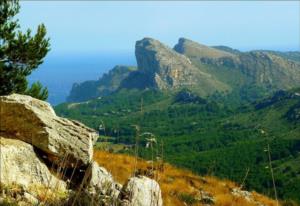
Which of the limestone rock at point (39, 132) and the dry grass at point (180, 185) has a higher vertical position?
the limestone rock at point (39, 132)

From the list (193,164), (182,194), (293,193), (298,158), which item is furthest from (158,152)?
(298,158)

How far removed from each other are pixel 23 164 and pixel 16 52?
8023mm

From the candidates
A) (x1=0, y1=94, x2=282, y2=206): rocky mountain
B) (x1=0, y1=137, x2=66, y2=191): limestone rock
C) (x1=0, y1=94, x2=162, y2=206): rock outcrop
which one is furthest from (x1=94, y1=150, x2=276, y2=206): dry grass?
(x1=0, y1=137, x2=66, y2=191): limestone rock

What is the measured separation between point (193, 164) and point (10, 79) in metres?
161

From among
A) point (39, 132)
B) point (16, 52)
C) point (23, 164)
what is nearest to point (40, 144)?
point (39, 132)

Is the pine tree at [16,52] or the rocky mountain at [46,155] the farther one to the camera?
the pine tree at [16,52]

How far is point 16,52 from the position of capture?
20031 mm

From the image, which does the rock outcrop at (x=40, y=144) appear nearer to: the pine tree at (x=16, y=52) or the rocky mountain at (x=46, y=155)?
the rocky mountain at (x=46, y=155)

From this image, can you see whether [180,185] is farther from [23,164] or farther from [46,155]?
[23,164]

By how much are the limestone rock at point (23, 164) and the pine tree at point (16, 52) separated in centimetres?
683

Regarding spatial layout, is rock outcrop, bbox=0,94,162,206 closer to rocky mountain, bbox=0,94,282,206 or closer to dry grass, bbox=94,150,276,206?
rocky mountain, bbox=0,94,282,206

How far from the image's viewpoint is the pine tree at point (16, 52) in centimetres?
2000

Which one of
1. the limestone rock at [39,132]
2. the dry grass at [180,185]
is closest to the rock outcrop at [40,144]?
the limestone rock at [39,132]

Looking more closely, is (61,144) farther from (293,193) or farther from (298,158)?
(298,158)
